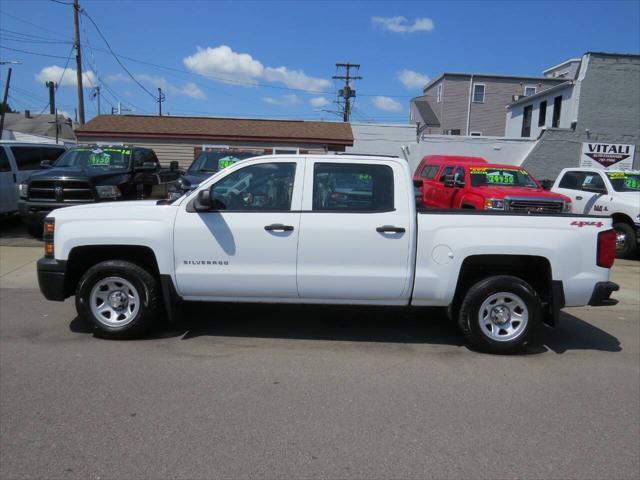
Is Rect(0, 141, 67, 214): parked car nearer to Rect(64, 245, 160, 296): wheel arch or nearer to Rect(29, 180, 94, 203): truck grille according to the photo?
Rect(29, 180, 94, 203): truck grille

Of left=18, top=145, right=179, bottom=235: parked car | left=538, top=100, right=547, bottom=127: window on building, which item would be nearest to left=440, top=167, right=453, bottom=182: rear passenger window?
left=18, top=145, right=179, bottom=235: parked car

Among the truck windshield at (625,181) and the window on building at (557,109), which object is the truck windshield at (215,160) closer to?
the truck windshield at (625,181)

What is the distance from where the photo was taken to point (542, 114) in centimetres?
2827

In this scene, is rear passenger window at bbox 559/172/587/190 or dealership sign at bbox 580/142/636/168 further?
dealership sign at bbox 580/142/636/168

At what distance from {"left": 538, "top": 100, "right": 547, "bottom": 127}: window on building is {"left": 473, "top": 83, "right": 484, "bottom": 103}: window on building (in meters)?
11.5

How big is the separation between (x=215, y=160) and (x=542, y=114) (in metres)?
22.4

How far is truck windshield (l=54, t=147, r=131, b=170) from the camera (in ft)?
37.1

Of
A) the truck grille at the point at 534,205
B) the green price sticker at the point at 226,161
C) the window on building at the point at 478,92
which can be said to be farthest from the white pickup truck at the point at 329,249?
the window on building at the point at 478,92

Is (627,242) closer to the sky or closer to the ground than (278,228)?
closer to the ground

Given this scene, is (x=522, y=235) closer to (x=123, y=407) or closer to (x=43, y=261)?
(x=123, y=407)

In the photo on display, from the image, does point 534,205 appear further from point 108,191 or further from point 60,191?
point 60,191

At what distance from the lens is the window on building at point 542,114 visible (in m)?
27.8

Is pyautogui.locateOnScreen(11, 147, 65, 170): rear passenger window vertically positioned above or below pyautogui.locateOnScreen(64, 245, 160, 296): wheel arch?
above

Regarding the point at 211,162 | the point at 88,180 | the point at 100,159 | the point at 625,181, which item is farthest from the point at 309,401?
the point at 625,181
